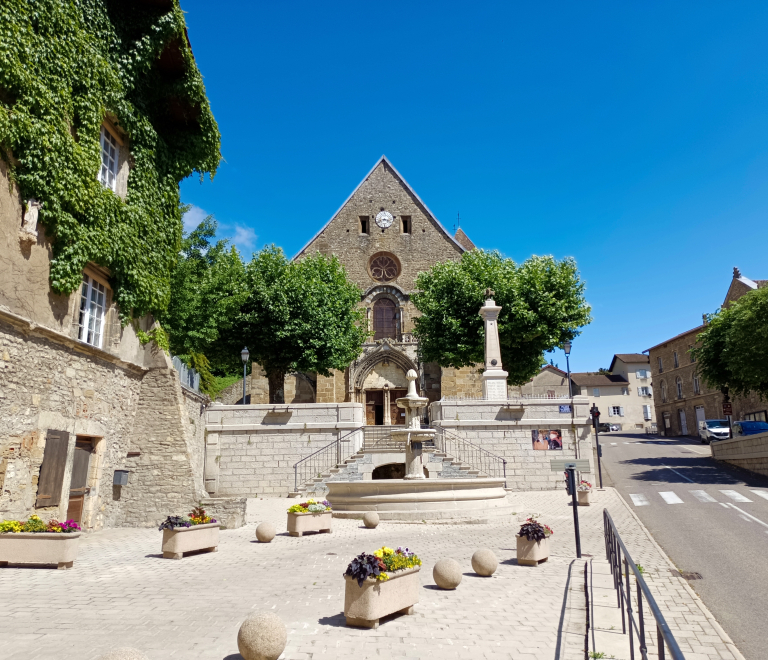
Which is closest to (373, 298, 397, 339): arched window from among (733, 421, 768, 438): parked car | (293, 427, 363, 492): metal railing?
(293, 427, 363, 492): metal railing

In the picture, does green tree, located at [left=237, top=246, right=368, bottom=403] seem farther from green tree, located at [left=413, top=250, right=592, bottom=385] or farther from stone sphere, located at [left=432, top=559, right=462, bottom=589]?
stone sphere, located at [left=432, top=559, right=462, bottom=589]

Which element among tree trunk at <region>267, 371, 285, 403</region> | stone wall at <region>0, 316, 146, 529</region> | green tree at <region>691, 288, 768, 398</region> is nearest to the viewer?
stone wall at <region>0, 316, 146, 529</region>

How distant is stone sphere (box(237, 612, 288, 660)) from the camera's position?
438 centimetres

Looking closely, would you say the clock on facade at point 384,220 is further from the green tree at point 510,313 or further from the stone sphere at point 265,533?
the stone sphere at point 265,533

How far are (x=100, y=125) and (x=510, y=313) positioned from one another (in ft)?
58.9

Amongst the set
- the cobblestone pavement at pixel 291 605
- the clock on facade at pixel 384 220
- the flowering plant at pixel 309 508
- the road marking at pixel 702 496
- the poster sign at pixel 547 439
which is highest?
the clock on facade at pixel 384 220

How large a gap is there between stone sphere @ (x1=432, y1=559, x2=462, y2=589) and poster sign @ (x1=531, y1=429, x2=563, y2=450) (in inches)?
554

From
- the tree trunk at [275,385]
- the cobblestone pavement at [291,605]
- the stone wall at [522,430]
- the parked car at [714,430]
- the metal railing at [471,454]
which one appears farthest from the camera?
the parked car at [714,430]

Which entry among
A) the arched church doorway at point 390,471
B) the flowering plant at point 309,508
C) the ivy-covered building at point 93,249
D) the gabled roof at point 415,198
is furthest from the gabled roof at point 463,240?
the flowering plant at point 309,508

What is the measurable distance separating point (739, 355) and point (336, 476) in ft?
55.2

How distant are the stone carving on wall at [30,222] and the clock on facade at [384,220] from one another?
22373 millimetres

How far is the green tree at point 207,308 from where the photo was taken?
21031 mm

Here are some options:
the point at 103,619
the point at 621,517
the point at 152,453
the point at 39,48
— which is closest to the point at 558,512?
the point at 621,517

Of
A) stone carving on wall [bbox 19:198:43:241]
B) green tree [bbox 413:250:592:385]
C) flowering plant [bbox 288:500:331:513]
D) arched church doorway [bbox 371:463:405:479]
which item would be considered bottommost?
flowering plant [bbox 288:500:331:513]
